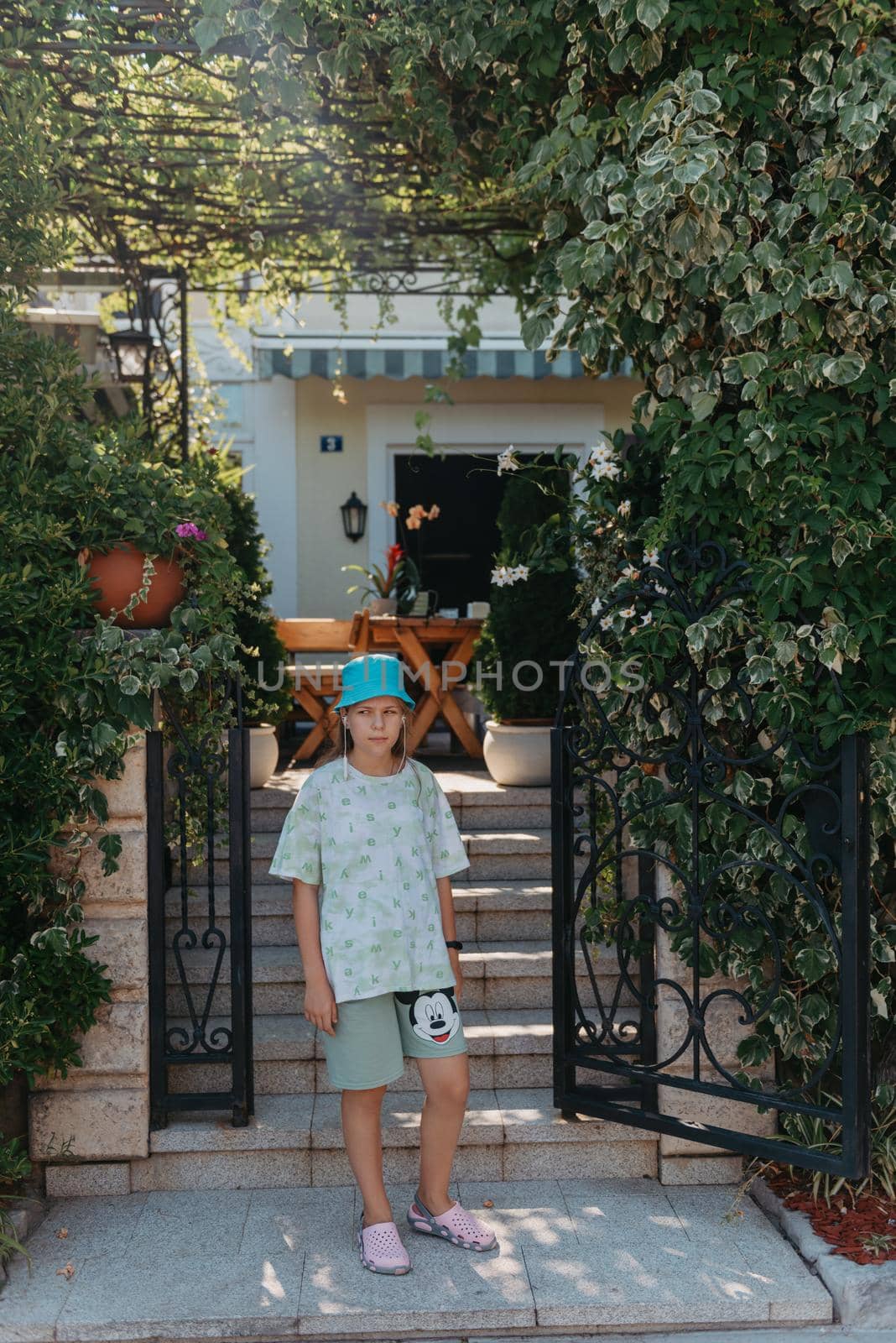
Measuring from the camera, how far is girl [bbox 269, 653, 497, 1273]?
3.28m

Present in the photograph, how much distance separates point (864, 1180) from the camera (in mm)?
3496

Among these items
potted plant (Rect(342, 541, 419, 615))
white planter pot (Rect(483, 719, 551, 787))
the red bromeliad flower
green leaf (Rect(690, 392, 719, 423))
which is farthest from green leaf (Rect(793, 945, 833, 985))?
the red bromeliad flower

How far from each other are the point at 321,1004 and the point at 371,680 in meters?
0.85

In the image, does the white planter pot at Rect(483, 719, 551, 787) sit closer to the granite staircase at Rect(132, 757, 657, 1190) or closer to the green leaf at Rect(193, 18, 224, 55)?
the granite staircase at Rect(132, 757, 657, 1190)

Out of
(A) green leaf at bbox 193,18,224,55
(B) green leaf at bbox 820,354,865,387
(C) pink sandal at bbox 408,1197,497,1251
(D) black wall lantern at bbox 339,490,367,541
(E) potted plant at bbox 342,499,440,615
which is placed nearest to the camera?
(C) pink sandal at bbox 408,1197,497,1251

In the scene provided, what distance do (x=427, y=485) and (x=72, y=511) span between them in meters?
6.87

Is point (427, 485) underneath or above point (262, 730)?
above

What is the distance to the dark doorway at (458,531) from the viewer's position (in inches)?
416

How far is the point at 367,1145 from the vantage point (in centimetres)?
→ 332

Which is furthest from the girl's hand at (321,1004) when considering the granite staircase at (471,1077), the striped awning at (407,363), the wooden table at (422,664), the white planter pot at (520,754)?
the striped awning at (407,363)

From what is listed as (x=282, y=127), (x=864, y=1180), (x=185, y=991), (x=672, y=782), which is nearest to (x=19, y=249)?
(x=282, y=127)

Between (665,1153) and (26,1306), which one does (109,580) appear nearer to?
(26,1306)

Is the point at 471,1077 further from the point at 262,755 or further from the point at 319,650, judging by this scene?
the point at 319,650

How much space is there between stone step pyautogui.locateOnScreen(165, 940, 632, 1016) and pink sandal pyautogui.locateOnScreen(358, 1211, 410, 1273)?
4.05ft
